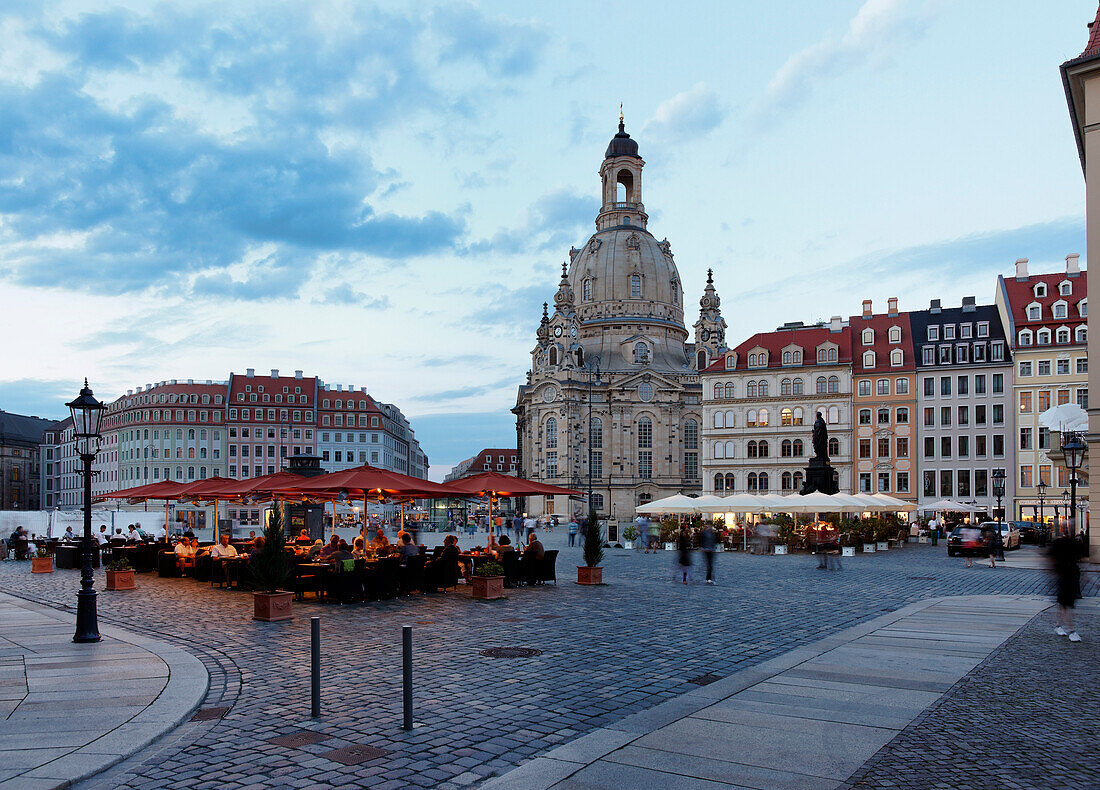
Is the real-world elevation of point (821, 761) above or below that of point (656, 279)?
below

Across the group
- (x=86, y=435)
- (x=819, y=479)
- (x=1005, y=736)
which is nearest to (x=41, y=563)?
(x=86, y=435)

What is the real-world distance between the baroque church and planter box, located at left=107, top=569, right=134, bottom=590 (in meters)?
83.8

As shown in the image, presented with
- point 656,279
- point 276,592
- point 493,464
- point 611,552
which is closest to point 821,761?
point 276,592

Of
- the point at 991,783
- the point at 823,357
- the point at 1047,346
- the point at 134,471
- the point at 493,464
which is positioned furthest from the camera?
the point at 493,464

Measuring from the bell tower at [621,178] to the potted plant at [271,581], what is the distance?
370 feet

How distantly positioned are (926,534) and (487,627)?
4897 centimetres

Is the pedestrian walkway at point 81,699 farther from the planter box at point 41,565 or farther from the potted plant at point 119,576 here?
the planter box at point 41,565

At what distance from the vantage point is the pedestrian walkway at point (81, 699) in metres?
7.68

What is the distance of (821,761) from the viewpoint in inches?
312

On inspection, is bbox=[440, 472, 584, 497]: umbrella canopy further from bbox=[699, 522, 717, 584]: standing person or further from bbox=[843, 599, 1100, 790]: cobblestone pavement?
bbox=[843, 599, 1100, 790]: cobblestone pavement

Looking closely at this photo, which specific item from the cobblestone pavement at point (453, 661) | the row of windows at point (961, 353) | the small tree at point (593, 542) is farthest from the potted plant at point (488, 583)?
the row of windows at point (961, 353)

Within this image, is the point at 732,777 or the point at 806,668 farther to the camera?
the point at 806,668

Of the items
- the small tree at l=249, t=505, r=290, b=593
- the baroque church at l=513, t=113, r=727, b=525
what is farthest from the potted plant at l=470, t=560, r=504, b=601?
the baroque church at l=513, t=113, r=727, b=525

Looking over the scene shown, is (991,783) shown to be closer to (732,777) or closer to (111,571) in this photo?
(732,777)
